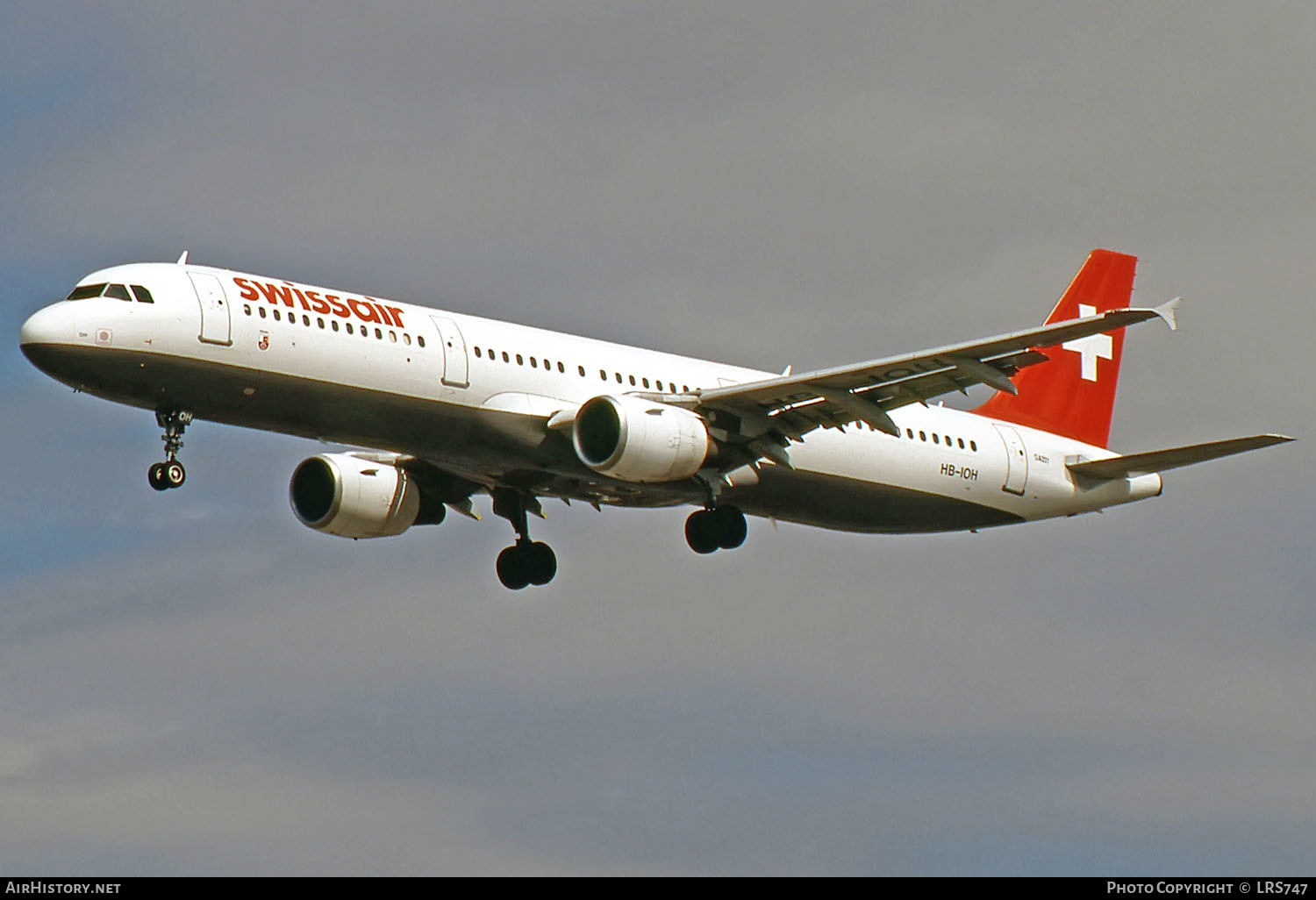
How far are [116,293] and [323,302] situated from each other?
13.2ft

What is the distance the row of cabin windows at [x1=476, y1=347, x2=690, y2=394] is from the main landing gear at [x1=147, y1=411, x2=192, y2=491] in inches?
240

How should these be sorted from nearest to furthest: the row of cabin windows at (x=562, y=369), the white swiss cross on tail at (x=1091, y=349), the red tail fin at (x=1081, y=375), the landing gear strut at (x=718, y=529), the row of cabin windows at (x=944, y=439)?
the row of cabin windows at (x=562, y=369)
the landing gear strut at (x=718, y=529)
the row of cabin windows at (x=944, y=439)
the red tail fin at (x=1081, y=375)
the white swiss cross on tail at (x=1091, y=349)

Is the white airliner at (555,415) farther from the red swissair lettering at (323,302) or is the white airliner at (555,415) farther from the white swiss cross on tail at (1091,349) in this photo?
the white swiss cross on tail at (1091,349)

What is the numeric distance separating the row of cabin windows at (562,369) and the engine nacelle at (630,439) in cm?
135

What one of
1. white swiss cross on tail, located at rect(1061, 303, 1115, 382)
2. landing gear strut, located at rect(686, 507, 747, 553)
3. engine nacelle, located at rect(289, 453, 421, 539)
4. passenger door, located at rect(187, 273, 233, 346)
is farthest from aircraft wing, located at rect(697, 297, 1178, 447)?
white swiss cross on tail, located at rect(1061, 303, 1115, 382)

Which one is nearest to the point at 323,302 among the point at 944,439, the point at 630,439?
the point at 630,439

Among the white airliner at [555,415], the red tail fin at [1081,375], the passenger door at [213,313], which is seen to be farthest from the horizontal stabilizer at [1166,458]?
the passenger door at [213,313]

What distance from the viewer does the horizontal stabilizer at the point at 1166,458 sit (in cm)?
4675

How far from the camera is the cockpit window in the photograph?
4275 cm

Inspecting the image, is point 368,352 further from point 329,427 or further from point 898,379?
point 898,379

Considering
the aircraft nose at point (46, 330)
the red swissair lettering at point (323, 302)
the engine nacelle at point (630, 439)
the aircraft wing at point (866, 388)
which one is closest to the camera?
the aircraft nose at point (46, 330)

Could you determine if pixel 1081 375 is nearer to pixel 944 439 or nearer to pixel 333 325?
pixel 944 439

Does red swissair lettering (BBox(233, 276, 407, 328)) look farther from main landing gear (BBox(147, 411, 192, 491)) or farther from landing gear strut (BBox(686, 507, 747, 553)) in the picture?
landing gear strut (BBox(686, 507, 747, 553))
